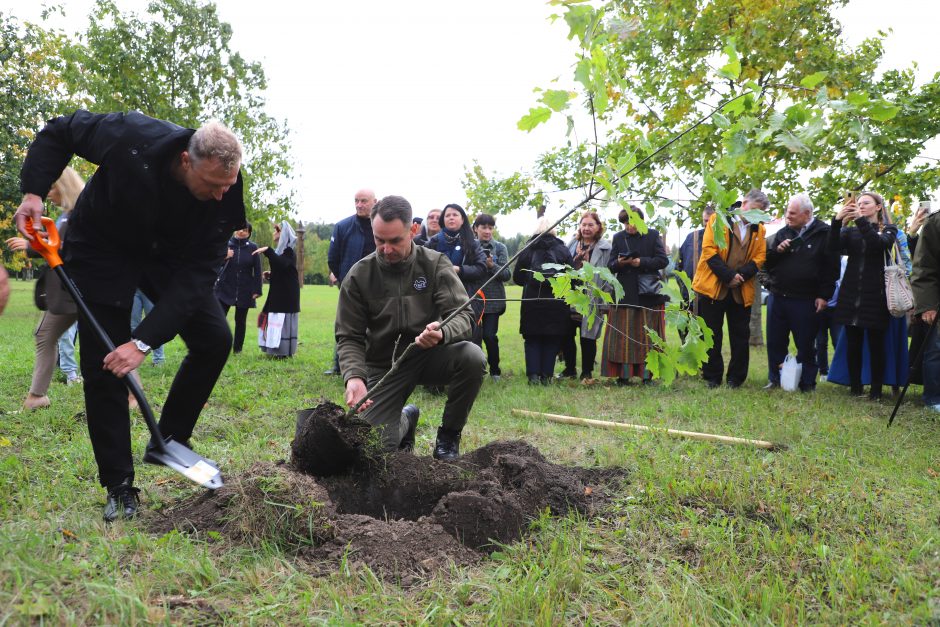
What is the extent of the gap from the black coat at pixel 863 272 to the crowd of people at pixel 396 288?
15 mm

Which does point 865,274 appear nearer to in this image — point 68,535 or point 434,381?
point 434,381

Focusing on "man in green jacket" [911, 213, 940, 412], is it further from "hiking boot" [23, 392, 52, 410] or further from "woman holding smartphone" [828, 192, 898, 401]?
"hiking boot" [23, 392, 52, 410]

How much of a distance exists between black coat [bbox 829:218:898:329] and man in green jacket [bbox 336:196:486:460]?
14.6ft

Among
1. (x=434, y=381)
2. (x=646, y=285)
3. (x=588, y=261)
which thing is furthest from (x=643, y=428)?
(x=588, y=261)

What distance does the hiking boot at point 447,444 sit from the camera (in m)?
4.23

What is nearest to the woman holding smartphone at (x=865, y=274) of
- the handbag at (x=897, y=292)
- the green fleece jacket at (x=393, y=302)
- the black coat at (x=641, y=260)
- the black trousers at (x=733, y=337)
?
the handbag at (x=897, y=292)

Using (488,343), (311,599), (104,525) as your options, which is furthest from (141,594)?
(488,343)

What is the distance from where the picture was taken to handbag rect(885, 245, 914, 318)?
6101 mm

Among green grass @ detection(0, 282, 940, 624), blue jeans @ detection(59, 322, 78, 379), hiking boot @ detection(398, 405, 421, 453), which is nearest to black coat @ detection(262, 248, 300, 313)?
blue jeans @ detection(59, 322, 78, 379)

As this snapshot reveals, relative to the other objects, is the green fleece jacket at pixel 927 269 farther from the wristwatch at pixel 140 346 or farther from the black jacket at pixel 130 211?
the wristwatch at pixel 140 346

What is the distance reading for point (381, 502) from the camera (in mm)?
3467

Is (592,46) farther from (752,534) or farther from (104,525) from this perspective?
(104,525)

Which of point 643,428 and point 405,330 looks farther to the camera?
point 643,428

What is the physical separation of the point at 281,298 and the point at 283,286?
179 millimetres
